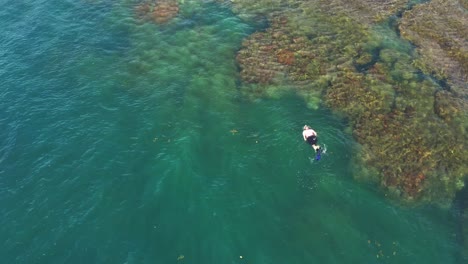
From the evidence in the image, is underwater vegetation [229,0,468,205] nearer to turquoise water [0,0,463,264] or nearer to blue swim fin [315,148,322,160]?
turquoise water [0,0,463,264]

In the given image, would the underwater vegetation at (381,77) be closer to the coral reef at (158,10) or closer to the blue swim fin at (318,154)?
the blue swim fin at (318,154)

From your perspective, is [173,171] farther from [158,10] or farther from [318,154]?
[158,10]

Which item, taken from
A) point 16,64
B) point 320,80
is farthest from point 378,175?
point 16,64

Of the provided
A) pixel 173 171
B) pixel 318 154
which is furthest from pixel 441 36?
pixel 173 171

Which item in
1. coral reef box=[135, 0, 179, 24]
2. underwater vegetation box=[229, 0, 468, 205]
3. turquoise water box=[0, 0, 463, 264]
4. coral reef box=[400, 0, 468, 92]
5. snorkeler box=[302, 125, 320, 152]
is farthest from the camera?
coral reef box=[135, 0, 179, 24]

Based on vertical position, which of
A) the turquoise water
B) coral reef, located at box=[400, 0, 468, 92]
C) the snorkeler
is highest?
coral reef, located at box=[400, 0, 468, 92]

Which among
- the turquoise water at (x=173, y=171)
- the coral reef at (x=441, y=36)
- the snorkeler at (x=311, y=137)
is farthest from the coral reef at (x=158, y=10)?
the coral reef at (x=441, y=36)

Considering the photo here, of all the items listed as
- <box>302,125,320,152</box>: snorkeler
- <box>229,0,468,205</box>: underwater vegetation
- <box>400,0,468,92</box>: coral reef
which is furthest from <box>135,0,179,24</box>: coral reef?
<box>400,0,468,92</box>: coral reef
